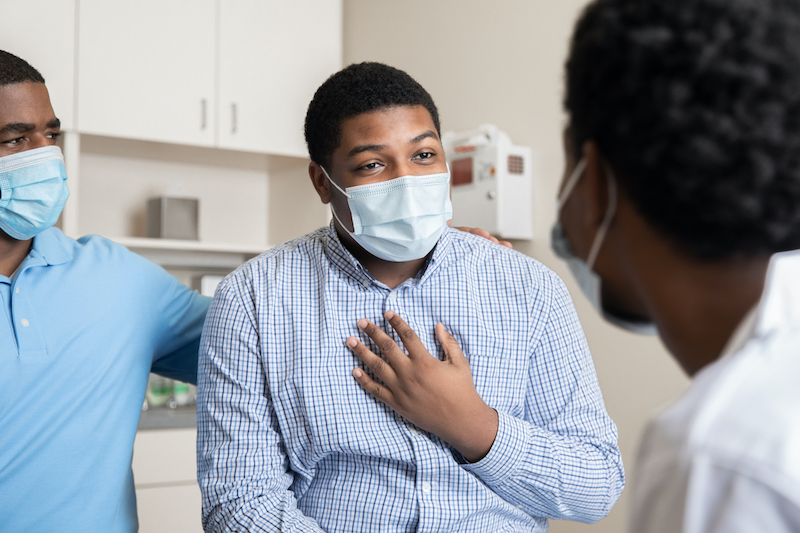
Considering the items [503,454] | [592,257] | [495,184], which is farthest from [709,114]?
[495,184]

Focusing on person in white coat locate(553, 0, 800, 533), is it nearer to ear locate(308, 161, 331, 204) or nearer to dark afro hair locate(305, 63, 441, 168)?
dark afro hair locate(305, 63, 441, 168)

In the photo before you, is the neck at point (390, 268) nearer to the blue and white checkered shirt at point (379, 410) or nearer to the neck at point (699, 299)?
the blue and white checkered shirt at point (379, 410)

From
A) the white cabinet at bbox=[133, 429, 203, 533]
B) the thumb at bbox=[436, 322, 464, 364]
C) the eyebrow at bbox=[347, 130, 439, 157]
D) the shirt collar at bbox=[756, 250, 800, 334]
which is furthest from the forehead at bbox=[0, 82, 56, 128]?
the white cabinet at bbox=[133, 429, 203, 533]

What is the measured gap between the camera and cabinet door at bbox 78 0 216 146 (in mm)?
2773

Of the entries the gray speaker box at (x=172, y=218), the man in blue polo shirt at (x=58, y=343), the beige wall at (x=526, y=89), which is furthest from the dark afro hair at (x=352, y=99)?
the gray speaker box at (x=172, y=218)

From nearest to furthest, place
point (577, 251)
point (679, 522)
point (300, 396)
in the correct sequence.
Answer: point (679, 522) → point (577, 251) → point (300, 396)

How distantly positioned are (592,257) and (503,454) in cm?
52

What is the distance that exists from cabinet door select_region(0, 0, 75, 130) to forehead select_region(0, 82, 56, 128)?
4.61 ft

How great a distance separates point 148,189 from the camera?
126 inches

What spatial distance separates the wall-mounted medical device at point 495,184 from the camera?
255cm

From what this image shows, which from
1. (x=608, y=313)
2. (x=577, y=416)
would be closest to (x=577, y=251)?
(x=608, y=313)

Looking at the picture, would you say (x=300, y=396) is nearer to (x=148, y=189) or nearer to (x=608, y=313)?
(x=608, y=313)

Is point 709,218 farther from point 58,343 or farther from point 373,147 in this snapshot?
point 58,343

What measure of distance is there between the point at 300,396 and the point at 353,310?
0.18 meters
